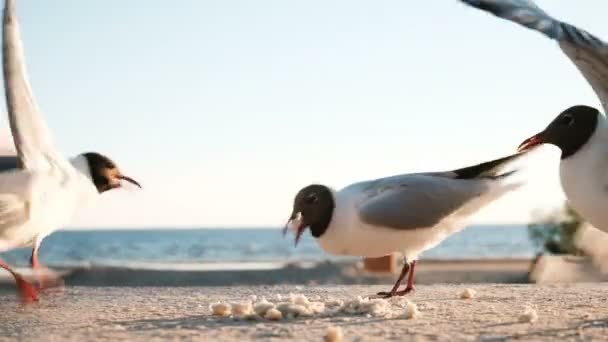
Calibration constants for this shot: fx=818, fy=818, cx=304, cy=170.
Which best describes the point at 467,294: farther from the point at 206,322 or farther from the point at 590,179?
the point at 206,322

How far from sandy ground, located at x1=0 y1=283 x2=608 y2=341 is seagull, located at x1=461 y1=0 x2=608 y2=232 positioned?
585 millimetres

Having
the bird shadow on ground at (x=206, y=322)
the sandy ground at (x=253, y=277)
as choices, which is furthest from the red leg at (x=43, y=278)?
the sandy ground at (x=253, y=277)

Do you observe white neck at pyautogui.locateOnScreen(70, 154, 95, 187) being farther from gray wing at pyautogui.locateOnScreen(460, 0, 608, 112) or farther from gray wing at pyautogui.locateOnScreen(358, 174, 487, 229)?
gray wing at pyautogui.locateOnScreen(460, 0, 608, 112)

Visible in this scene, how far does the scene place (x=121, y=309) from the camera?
15.1 feet

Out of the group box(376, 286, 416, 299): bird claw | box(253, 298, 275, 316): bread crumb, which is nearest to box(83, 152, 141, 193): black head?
box(253, 298, 275, 316): bread crumb

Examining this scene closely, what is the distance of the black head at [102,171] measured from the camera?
5.18 m

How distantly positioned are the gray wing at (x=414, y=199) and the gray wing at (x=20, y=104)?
191 centimetres

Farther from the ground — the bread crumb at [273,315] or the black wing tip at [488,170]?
the black wing tip at [488,170]

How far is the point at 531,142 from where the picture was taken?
13.6 ft

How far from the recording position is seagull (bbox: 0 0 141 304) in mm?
3559

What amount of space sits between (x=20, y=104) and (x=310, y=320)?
5.45 ft

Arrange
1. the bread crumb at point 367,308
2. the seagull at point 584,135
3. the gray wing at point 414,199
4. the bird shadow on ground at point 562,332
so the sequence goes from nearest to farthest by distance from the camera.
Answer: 1. the bird shadow on ground at point 562,332
2. the seagull at point 584,135
3. the bread crumb at point 367,308
4. the gray wing at point 414,199

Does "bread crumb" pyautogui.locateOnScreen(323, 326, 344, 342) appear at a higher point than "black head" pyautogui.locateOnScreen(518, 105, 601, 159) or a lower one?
lower

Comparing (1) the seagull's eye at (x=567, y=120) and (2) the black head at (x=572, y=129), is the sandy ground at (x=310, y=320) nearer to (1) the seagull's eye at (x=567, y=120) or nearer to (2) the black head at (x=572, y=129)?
(2) the black head at (x=572, y=129)
